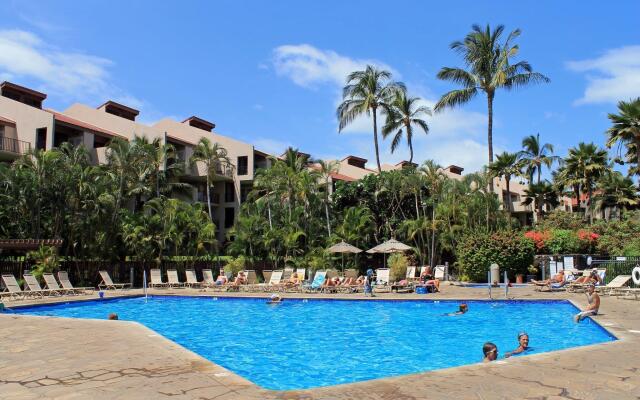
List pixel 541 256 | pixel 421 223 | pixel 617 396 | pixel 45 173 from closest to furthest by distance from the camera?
pixel 617 396, pixel 45 173, pixel 541 256, pixel 421 223

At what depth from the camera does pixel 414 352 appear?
10.8 m

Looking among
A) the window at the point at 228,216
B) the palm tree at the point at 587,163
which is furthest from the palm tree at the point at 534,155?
the window at the point at 228,216

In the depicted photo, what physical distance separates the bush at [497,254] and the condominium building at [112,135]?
17129 mm

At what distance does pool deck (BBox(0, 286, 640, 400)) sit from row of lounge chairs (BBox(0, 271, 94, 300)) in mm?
10676

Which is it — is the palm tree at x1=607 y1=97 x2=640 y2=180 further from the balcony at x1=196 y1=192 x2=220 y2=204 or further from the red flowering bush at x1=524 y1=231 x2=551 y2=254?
the balcony at x1=196 y1=192 x2=220 y2=204

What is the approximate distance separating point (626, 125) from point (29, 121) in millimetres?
34211

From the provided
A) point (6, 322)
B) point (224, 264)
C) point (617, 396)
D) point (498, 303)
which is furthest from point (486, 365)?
point (224, 264)

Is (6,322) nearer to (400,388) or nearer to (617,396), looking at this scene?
(400,388)

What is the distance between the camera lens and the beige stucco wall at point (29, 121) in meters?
30.6

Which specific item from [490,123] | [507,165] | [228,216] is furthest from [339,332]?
[228,216]

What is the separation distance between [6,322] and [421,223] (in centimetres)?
2190

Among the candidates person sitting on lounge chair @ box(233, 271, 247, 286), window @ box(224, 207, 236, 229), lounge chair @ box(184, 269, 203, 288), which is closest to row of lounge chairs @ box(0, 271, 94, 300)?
lounge chair @ box(184, 269, 203, 288)

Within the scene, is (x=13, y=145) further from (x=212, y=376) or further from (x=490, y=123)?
(x=212, y=376)

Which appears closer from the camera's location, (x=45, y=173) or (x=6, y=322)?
(x=6, y=322)
